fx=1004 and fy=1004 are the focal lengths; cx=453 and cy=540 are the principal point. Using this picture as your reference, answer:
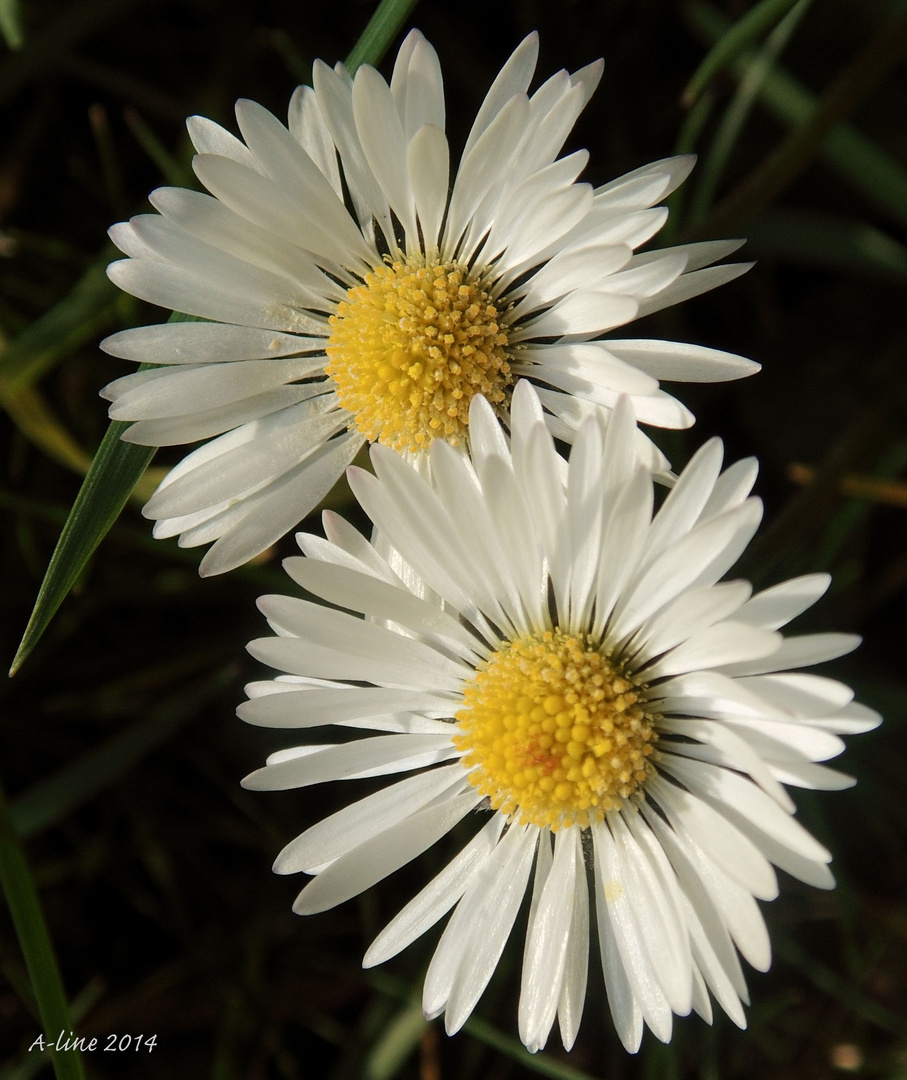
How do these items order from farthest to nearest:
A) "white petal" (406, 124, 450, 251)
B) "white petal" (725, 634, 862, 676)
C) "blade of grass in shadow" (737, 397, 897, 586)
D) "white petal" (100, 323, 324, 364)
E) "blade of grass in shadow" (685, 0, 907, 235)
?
1. "blade of grass in shadow" (685, 0, 907, 235)
2. "blade of grass in shadow" (737, 397, 897, 586)
3. "white petal" (100, 323, 324, 364)
4. "white petal" (406, 124, 450, 251)
5. "white petal" (725, 634, 862, 676)

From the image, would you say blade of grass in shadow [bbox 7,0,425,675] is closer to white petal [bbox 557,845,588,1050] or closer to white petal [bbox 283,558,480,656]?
white petal [bbox 283,558,480,656]

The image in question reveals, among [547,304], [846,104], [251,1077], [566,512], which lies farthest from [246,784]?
[846,104]

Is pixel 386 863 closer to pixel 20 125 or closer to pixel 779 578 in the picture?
pixel 779 578

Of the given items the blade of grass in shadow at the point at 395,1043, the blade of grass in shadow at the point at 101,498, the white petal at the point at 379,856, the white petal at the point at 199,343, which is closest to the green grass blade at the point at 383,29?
the blade of grass in shadow at the point at 101,498

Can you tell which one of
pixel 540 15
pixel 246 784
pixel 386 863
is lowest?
pixel 386 863

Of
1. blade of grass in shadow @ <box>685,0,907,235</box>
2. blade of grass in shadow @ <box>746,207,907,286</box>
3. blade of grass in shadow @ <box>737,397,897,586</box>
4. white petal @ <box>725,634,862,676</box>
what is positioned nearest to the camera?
white petal @ <box>725,634,862,676</box>

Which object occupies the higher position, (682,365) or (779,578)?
(682,365)

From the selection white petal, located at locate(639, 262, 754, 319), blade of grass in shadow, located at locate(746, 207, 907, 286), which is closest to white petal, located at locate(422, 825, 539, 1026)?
white petal, located at locate(639, 262, 754, 319)
